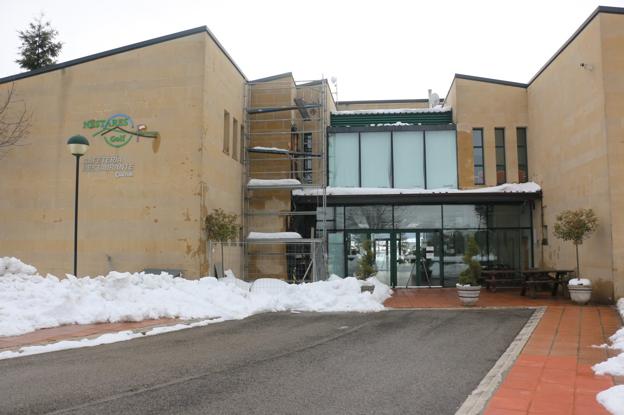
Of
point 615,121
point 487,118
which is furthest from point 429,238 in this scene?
point 615,121

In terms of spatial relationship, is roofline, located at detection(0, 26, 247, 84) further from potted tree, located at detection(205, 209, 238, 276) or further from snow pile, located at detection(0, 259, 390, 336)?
snow pile, located at detection(0, 259, 390, 336)

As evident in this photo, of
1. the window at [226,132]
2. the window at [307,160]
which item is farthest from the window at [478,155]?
the window at [226,132]

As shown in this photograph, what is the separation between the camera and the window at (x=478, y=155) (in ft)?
70.2

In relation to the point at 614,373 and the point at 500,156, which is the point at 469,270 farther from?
the point at 614,373

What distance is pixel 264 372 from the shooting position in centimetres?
664

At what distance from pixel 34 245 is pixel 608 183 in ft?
57.1

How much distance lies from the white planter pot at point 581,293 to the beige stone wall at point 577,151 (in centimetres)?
53

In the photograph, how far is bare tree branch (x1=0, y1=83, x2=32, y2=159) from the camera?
17578 millimetres

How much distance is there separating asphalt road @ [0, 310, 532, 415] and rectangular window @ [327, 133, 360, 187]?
1182cm

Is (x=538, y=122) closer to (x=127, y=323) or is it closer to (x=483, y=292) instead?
(x=483, y=292)

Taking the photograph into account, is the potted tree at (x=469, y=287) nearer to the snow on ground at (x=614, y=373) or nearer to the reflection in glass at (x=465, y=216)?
the reflection in glass at (x=465, y=216)

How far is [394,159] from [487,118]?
410cm

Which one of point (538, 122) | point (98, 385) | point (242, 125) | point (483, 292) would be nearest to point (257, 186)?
point (242, 125)

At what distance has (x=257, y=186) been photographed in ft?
65.0
